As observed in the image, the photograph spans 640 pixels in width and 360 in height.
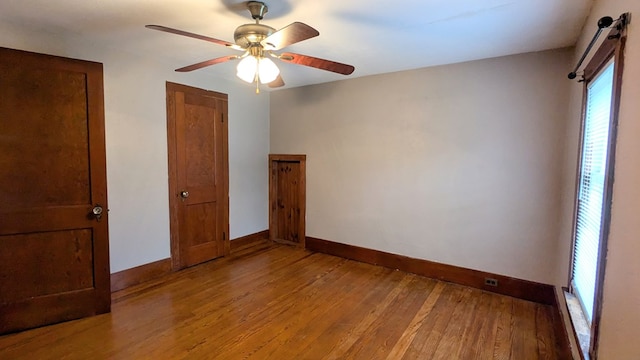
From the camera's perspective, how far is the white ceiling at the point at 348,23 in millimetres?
1989

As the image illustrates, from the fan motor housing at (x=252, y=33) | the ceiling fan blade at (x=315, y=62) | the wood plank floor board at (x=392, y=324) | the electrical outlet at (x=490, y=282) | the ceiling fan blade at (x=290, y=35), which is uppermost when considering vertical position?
the fan motor housing at (x=252, y=33)

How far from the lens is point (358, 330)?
246cm

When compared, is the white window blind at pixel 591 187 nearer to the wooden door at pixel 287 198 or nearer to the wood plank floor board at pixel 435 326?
the wood plank floor board at pixel 435 326

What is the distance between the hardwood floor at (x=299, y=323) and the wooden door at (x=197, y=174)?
440mm

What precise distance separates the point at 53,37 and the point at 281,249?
11.2ft

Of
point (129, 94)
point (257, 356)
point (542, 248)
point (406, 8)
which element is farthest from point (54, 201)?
point (542, 248)

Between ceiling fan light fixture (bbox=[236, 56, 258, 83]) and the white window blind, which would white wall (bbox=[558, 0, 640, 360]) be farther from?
ceiling fan light fixture (bbox=[236, 56, 258, 83])

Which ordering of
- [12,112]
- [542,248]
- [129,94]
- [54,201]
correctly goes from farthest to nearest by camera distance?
[129,94] → [542,248] → [54,201] → [12,112]

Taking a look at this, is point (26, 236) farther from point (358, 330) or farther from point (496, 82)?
point (496, 82)

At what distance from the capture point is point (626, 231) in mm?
1168

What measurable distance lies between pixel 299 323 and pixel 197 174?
2275 millimetres

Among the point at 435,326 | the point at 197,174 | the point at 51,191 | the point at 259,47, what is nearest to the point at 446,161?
the point at 435,326

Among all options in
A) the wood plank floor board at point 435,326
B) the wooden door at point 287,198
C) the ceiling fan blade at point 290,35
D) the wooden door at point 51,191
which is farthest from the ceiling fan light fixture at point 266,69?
the wooden door at point 287,198

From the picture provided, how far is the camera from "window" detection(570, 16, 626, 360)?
1.39 metres
